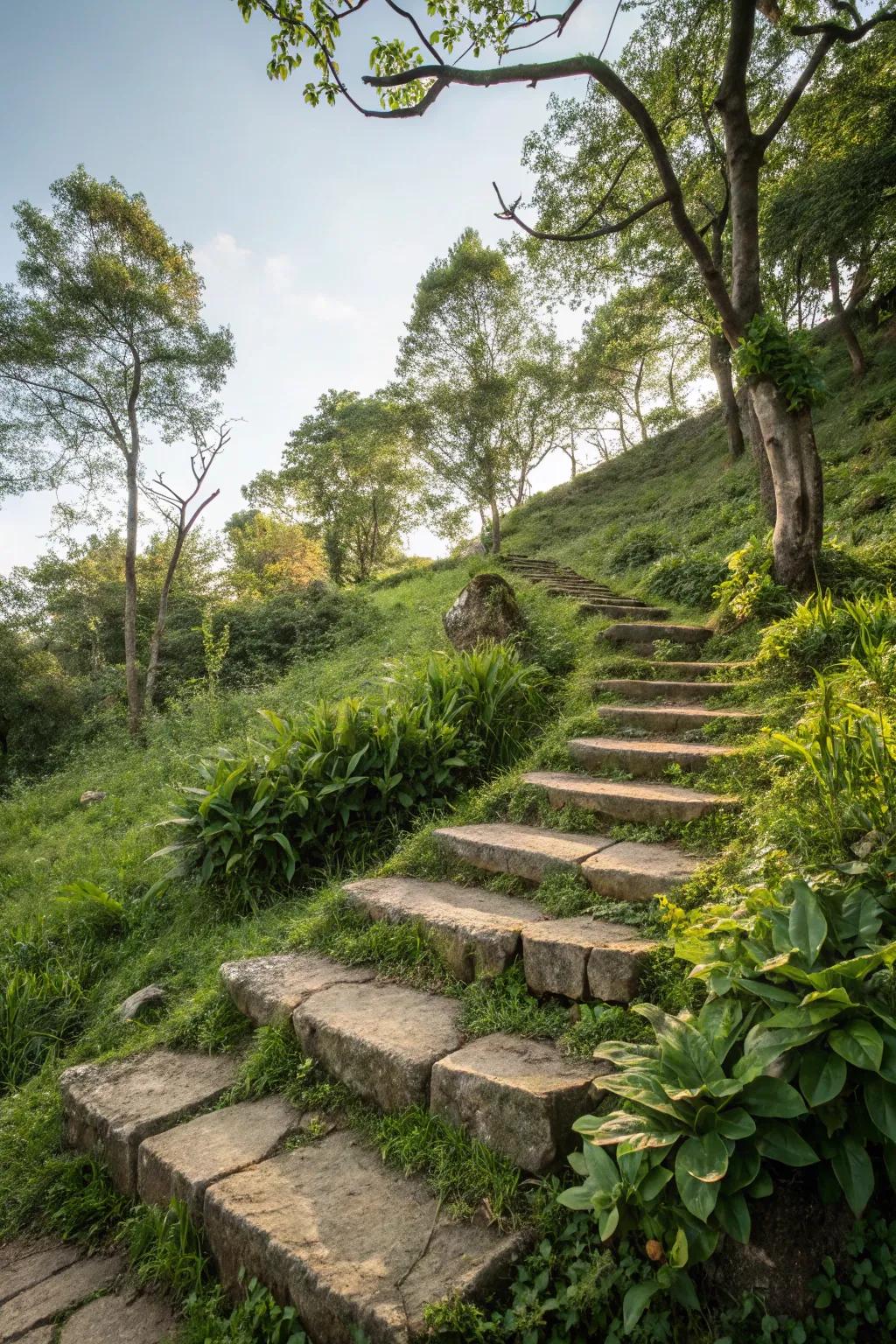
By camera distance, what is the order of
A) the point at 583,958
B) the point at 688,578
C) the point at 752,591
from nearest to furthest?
the point at 583,958, the point at 752,591, the point at 688,578

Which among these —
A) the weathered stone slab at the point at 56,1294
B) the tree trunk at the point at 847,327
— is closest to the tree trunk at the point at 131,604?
the weathered stone slab at the point at 56,1294

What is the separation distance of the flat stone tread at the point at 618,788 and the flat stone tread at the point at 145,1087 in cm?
208

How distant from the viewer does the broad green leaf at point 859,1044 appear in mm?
1344

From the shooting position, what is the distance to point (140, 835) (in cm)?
608

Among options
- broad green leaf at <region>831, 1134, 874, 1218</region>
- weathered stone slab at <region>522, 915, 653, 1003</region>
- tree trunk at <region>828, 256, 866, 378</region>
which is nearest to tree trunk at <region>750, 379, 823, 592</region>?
weathered stone slab at <region>522, 915, 653, 1003</region>

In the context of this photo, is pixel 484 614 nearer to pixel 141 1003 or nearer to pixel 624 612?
pixel 624 612

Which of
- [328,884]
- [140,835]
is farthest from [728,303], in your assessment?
[140,835]

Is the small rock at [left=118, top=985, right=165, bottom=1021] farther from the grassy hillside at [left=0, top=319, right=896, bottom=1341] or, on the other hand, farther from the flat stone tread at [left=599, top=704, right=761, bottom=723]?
the flat stone tread at [left=599, top=704, right=761, bottom=723]

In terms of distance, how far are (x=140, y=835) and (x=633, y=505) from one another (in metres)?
14.3

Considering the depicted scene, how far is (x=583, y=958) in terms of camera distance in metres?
2.28

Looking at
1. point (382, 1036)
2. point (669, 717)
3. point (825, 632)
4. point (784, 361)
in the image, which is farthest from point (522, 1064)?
point (784, 361)

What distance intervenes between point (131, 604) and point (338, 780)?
35.7 feet

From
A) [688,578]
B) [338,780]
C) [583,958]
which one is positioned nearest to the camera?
[583,958]

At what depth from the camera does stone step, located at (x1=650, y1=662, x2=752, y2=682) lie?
209 inches
